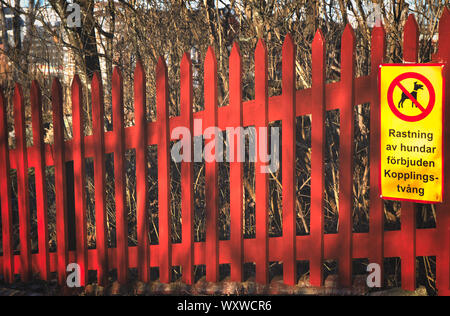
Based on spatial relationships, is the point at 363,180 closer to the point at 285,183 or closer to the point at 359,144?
the point at 359,144

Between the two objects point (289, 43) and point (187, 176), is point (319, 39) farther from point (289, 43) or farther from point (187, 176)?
point (187, 176)

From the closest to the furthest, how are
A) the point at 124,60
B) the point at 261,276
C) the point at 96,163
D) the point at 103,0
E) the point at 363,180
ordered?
the point at 261,276 < the point at 96,163 < the point at 363,180 < the point at 124,60 < the point at 103,0

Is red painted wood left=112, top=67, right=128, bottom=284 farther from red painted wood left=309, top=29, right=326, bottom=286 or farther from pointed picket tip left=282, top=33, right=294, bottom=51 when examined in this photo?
red painted wood left=309, top=29, right=326, bottom=286

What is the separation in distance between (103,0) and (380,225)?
11.7 feet

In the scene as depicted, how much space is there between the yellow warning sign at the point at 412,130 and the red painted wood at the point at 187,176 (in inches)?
43.8

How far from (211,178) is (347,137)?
836 millimetres

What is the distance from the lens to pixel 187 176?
328cm

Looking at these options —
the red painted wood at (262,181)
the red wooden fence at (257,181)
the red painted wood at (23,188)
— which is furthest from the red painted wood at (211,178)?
the red painted wood at (23,188)

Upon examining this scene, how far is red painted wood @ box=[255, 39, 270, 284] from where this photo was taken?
311 cm

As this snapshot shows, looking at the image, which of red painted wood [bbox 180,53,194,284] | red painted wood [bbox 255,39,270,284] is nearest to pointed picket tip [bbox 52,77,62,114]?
red painted wood [bbox 180,53,194,284]

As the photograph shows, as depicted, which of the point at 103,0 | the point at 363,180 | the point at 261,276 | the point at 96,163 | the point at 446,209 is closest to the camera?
the point at 446,209

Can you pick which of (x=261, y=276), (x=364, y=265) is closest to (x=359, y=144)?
(x=364, y=265)

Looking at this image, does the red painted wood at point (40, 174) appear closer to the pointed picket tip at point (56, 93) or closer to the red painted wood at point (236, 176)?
the pointed picket tip at point (56, 93)

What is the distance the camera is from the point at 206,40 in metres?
4.48
